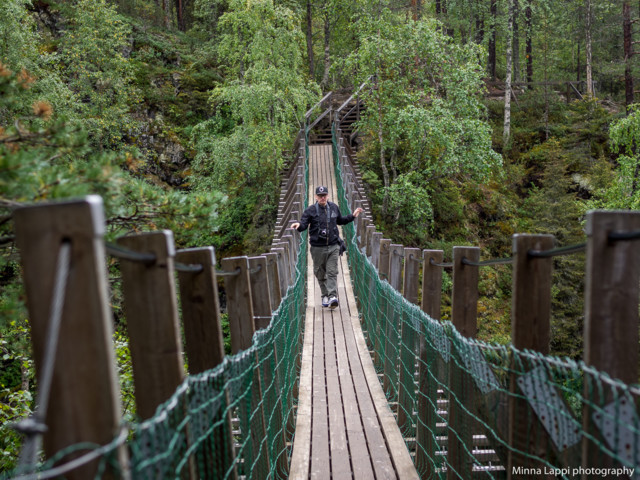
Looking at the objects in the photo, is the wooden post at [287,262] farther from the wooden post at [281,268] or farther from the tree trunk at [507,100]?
the tree trunk at [507,100]

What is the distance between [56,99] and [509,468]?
13167 mm

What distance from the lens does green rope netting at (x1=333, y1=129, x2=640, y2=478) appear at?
148 cm

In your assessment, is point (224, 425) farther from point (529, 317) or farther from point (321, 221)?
point (321, 221)

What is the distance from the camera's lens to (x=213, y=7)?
2625 centimetres

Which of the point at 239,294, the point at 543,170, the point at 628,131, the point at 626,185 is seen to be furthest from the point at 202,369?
the point at 543,170

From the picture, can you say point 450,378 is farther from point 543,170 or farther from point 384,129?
point 543,170

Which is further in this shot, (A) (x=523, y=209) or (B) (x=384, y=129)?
(A) (x=523, y=209)

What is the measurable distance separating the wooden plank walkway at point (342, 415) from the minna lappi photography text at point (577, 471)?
1.34m

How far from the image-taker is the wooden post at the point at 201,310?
6.59 feet

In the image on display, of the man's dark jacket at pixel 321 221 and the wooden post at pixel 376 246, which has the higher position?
the man's dark jacket at pixel 321 221

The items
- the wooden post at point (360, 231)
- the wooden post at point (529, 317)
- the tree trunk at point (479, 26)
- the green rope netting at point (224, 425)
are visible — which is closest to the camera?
the green rope netting at point (224, 425)

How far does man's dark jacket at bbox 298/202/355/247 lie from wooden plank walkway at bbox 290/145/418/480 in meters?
1.12

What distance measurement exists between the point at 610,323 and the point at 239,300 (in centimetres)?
194

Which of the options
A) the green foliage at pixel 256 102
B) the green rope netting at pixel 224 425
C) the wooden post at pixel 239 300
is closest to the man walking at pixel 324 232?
the green rope netting at pixel 224 425
